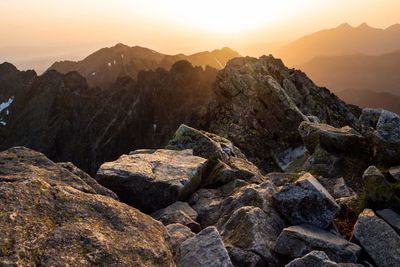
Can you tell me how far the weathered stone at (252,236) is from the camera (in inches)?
468

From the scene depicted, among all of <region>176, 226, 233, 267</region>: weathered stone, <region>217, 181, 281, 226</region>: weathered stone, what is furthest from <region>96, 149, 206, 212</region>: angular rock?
<region>176, 226, 233, 267</region>: weathered stone

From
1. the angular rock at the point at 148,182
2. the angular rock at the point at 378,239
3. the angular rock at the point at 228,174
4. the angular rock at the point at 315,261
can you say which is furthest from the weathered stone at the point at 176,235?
the angular rock at the point at 228,174

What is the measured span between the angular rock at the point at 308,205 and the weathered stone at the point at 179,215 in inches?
119

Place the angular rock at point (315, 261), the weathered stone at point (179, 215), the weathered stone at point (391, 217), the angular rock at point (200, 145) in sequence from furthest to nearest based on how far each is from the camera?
the angular rock at point (200, 145)
the weathered stone at point (179, 215)
the weathered stone at point (391, 217)
the angular rock at point (315, 261)

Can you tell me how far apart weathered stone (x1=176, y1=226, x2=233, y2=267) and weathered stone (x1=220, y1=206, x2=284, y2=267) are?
840mm

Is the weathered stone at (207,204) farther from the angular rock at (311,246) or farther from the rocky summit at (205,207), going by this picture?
the angular rock at (311,246)

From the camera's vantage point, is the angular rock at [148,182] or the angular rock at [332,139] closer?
the angular rock at [148,182]

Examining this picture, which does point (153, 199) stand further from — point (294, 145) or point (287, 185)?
point (294, 145)

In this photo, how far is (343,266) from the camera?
11102 mm

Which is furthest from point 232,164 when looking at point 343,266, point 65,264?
point 65,264

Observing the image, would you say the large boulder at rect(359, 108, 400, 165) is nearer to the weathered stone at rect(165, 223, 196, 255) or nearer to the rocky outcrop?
the weathered stone at rect(165, 223, 196, 255)

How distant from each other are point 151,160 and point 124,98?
171300mm

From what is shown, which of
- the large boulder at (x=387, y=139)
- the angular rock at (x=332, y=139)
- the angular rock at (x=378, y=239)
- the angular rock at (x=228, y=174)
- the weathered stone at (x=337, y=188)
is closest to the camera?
the angular rock at (x=378, y=239)

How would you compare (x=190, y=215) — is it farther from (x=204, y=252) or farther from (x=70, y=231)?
(x=70, y=231)
